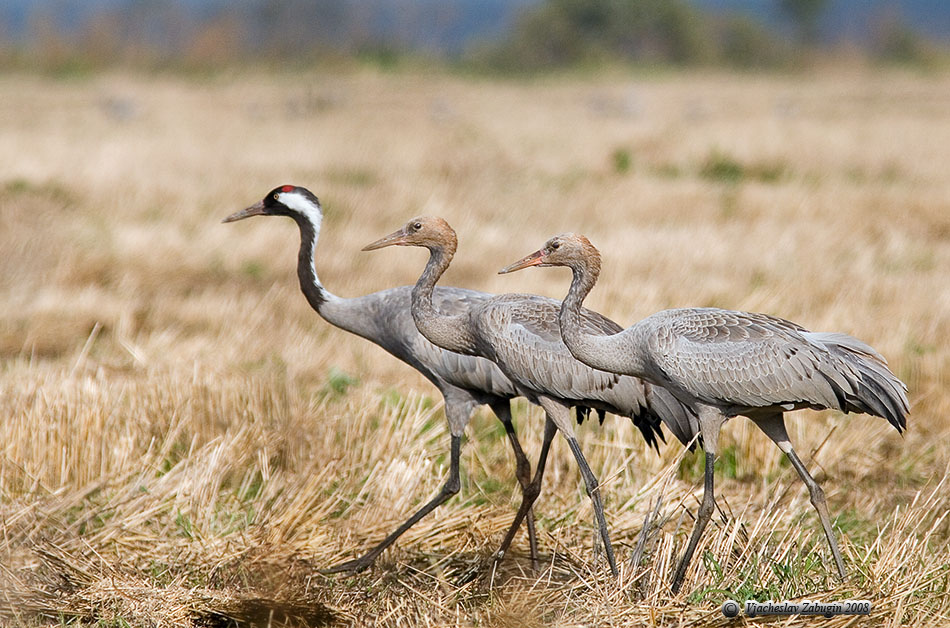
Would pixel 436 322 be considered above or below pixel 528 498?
above

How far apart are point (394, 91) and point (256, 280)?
17.4 metres

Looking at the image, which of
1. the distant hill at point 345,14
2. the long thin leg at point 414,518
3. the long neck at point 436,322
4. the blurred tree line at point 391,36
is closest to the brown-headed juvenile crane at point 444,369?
the long thin leg at point 414,518

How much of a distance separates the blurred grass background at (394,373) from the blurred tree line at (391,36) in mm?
12260

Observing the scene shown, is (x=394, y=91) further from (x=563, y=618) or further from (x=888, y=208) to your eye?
(x=563, y=618)

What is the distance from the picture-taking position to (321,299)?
4949mm

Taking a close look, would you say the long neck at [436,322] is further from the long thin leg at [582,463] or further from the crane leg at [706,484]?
the crane leg at [706,484]

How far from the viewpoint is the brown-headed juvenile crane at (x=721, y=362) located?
12.0ft

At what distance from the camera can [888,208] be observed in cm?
1105

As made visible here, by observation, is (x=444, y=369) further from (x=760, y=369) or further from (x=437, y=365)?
(x=760, y=369)

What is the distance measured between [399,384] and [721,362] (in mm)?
2826

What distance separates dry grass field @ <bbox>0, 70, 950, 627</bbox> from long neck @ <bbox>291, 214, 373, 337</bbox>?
0.54m

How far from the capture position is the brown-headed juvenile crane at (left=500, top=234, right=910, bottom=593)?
144 inches

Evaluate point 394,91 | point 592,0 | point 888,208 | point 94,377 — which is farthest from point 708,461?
point 592,0

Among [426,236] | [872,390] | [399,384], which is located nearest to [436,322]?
[426,236]
